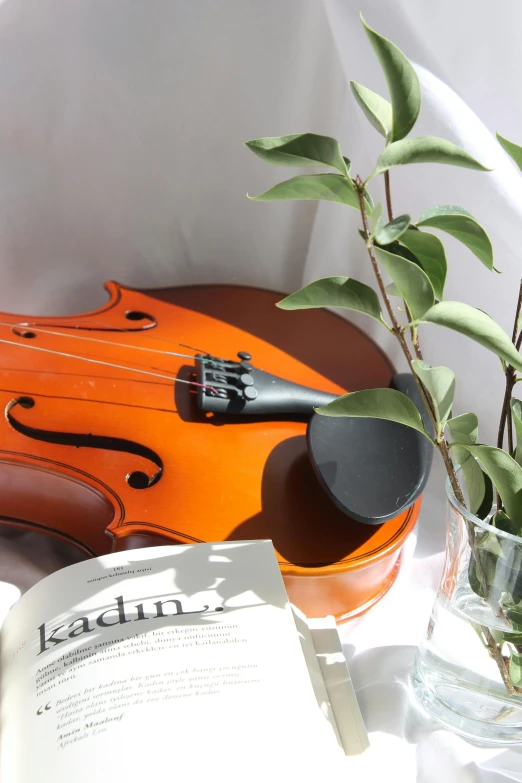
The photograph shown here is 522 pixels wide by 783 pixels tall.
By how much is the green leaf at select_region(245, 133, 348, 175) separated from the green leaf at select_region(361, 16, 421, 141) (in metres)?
0.03

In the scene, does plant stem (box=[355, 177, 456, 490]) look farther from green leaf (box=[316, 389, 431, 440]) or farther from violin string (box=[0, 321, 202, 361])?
violin string (box=[0, 321, 202, 361])

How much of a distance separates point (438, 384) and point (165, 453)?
1.15 feet

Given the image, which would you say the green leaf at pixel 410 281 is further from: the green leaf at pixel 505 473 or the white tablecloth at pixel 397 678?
the white tablecloth at pixel 397 678

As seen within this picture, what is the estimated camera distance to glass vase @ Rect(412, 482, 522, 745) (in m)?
0.49

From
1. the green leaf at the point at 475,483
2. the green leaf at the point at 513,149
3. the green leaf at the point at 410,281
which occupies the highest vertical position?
the green leaf at the point at 513,149

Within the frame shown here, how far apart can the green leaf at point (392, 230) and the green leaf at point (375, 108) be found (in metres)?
0.06

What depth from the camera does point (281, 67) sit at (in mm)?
968

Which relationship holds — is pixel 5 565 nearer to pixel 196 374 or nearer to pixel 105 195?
pixel 196 374

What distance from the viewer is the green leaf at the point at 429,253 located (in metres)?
0.45

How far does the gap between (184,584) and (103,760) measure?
143 millimetres

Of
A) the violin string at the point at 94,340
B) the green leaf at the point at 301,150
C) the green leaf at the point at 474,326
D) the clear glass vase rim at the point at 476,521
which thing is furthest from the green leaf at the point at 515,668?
the violin string at the point at 94,340

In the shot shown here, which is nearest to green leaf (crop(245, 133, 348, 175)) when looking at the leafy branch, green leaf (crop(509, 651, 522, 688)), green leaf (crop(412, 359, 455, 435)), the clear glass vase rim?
the leafy branch

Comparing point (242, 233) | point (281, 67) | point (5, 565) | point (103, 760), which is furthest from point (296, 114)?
point (103, 760)

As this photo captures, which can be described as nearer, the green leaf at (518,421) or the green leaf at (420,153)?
the green leaf at (420,153)
